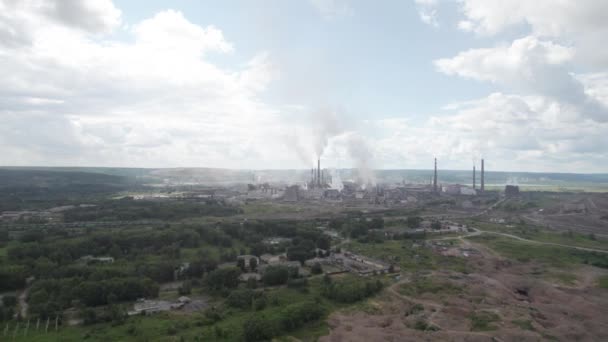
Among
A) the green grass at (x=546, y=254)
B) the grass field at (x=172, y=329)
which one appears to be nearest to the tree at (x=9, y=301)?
the grass field at (x=172, y=329)

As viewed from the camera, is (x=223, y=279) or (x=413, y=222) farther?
(x=413, y=222)

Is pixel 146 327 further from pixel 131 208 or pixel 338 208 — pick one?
pixel 338 208

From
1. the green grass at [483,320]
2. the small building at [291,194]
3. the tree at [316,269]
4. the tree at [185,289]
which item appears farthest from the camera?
the small building at [291,194]

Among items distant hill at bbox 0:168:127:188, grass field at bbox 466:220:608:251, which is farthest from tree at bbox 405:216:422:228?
distant hill at bbox 0:168:127:188

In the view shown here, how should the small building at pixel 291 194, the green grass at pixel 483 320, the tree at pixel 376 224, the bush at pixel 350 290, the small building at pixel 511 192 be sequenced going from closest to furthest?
the green grass at pixel 483 320, the bush at pixel 350 290, the tree at pixel 376 224, the small building at pixel 291 194, the small building at pixel 511 192

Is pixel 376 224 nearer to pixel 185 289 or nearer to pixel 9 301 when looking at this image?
pixel 185 289

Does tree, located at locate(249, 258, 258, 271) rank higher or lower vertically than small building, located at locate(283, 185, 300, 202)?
lower

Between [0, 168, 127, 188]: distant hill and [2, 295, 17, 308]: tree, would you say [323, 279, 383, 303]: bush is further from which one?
[0, 168, 127, 188]: distant hill

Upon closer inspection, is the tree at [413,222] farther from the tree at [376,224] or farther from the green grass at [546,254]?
the green grass at [546,254]

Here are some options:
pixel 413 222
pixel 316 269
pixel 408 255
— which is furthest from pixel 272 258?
pixel 413 222
